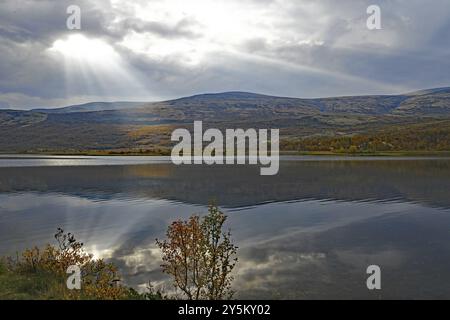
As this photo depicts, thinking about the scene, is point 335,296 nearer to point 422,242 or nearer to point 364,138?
point 422,242

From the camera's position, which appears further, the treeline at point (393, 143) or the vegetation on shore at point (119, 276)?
the treeline at point (393, 143)

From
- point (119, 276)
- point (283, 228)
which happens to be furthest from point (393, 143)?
point (119, 276)

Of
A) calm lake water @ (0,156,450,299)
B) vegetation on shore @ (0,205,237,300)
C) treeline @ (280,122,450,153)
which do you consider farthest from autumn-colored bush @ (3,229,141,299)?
treeline @ (280,122,450,153)

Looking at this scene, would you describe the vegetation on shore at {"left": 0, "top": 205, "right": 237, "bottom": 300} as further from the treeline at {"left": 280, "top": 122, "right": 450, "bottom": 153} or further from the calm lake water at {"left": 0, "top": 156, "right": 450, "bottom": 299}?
the treeline at {"left": 280, "top": 122, "right": 450, "bottom": 153}

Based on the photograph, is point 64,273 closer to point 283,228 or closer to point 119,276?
point 119,276

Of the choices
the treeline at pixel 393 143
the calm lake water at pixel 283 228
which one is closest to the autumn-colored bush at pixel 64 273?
the calm lake water at pixel 283 228

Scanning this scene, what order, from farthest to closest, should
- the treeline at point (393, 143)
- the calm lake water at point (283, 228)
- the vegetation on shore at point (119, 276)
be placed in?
the treeline at point (393, 143)
the calm lake water at point (283, 228)
the vegetation on shore at point (119, 276)

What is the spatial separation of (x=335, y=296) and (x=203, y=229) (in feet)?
14.8

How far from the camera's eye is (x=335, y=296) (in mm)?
11539

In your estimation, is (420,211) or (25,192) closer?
(420,211)

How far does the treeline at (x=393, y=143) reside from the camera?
403ft

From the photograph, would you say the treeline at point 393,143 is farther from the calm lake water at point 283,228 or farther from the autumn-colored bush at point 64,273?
the autumn-colored bush at point 64,273

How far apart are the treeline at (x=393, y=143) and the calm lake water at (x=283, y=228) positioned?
294 ft
